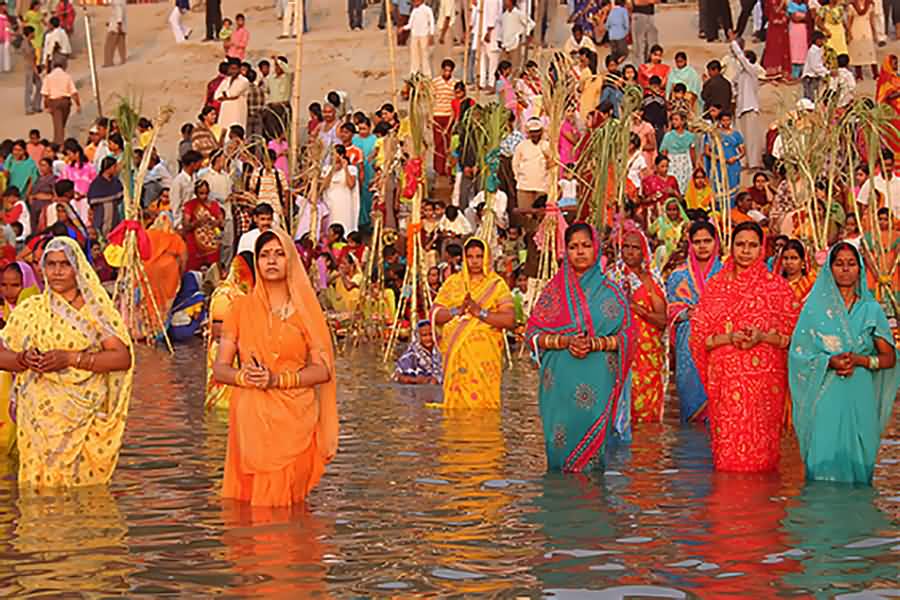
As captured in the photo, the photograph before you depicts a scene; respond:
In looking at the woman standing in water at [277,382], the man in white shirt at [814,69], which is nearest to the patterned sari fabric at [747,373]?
the woman standing in water at [277,382]

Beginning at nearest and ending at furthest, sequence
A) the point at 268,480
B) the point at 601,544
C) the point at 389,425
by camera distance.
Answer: the point at 601,544 < the point at 268,480 < the point at 389,425

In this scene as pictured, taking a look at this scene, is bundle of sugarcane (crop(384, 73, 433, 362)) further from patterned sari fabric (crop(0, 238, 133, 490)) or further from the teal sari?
patterned sari fabric (crop(0, 238, 133, 490))

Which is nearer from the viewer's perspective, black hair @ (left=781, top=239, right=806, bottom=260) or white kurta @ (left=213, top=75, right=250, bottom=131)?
black hair @ (left=781, top=239, right=806, bottom=260)

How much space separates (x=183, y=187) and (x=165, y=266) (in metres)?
1.98

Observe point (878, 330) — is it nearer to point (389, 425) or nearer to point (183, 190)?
point (389, 425)

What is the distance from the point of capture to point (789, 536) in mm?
8227

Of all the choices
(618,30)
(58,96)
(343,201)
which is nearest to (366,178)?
(343,201)

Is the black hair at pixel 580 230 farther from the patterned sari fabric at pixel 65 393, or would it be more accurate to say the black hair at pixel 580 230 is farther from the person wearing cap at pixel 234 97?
the person wearing cap at pixel 234 97

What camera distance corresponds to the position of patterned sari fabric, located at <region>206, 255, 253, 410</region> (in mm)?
12164

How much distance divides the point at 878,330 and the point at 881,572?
9.14 feet

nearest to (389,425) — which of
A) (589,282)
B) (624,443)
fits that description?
(624,443)

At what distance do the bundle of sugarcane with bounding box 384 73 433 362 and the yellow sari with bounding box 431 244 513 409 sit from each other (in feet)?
9.37

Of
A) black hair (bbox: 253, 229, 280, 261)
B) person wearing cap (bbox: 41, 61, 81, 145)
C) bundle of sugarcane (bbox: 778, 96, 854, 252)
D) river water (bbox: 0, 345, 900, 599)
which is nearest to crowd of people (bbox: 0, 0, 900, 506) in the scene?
black hair (bbox: 253, 229, 280, 261)

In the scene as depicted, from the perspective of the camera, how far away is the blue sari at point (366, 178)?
2250 cm
